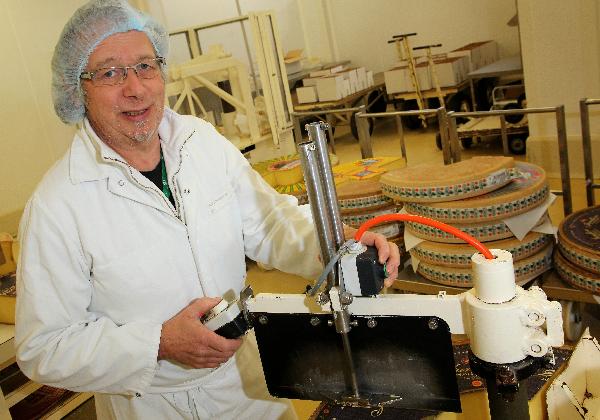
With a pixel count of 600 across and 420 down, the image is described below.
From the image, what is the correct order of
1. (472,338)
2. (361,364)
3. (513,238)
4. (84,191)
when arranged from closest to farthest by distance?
(472,338) < (361,364) < (84,191) < (513,238)

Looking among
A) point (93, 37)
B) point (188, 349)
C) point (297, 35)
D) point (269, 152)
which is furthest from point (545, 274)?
point (297, 35)

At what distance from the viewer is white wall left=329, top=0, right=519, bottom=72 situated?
21.6ft

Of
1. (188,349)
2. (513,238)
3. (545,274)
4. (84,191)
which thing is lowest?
(545,274)

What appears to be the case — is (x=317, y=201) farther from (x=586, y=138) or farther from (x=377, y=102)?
(x=377, y=102)

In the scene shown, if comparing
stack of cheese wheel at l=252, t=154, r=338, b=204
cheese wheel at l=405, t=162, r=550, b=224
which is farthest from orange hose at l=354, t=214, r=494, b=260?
stack of cheese wheel at l=252, t=154, r=338, b=204

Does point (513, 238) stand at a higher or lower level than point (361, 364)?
lower

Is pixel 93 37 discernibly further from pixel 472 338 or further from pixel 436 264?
pixel 436 264

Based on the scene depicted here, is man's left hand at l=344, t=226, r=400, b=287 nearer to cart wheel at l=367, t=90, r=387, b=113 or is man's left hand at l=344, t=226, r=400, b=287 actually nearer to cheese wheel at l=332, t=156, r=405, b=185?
cheese wheel at l=332, t=156, r=405, b=185

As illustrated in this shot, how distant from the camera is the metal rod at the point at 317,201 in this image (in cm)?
71

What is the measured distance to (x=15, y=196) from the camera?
3740 millimetres

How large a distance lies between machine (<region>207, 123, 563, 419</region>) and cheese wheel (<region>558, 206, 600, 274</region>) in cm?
129

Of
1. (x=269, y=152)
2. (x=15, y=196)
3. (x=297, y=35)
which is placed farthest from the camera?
(x=297, y=35)

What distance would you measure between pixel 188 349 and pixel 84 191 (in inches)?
15.1

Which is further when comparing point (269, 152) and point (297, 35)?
point (297, 35)
